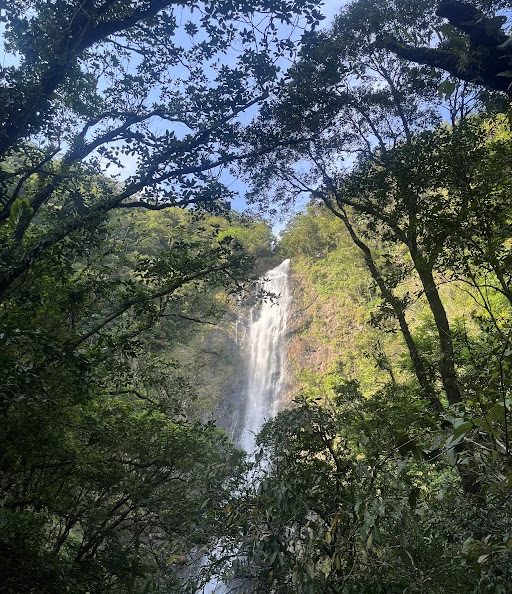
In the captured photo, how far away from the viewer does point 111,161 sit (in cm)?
507

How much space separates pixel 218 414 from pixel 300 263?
10080 millimetres

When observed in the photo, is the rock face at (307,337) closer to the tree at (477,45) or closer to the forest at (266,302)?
the forest at (266,302)

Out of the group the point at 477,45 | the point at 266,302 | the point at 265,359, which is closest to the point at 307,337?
the point at 265,359

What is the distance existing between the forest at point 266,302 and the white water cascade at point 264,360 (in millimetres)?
13085

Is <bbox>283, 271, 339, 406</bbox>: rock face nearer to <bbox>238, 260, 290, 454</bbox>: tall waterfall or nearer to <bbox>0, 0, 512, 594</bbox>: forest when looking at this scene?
<bbox>238, 260, 290, 454</bbox>: tall waterfall

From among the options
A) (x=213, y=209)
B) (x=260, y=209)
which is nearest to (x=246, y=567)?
(x=213, y=209)

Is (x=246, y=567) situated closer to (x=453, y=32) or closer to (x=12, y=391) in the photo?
(x=12, y=391)

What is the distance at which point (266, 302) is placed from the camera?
538cm

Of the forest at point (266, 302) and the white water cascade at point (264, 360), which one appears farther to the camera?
the white water cascade at point (264, 360)

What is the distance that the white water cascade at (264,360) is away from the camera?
70.1ft

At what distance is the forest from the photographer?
2.47 metres

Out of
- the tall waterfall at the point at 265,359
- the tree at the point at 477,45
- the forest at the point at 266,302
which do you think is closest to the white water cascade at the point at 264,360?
the tall waterfall at the point at 265,359

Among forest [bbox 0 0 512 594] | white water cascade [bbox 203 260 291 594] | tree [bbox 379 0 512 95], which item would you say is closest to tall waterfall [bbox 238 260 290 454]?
white water cascade [bbox 203 260 291 594]

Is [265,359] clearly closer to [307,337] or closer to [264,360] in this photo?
[264,360]
